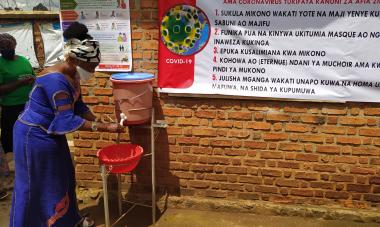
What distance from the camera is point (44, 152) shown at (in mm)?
2688

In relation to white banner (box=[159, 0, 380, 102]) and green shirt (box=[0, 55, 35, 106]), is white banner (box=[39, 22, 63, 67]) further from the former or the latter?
white banner (box=[159, 0, 380, 102])

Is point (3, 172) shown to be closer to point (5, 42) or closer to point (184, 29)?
point (5, 42)

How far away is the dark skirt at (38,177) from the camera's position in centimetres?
266

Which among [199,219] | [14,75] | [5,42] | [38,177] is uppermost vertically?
[5,42]

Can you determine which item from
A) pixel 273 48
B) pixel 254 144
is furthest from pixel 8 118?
pixel 273 48

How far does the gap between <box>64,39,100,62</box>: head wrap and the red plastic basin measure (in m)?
0.85

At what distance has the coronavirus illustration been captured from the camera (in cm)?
326

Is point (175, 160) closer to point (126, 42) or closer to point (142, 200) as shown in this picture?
point (142, 200)

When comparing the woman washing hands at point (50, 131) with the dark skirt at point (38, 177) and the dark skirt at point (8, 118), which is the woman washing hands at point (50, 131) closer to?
the dark skirt at point (38, 177)

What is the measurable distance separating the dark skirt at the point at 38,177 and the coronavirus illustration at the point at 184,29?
4.22 ft

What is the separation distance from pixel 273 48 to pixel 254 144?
3.01 feet

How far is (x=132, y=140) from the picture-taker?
372cm

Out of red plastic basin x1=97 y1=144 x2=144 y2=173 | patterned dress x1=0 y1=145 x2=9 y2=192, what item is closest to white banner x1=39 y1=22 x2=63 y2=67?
patterned dress x1=0 y1=145 x2=9 y2=192

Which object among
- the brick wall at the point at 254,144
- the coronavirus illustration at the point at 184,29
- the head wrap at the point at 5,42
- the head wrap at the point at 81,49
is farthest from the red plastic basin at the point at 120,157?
the head wrap at the point at 5,42
